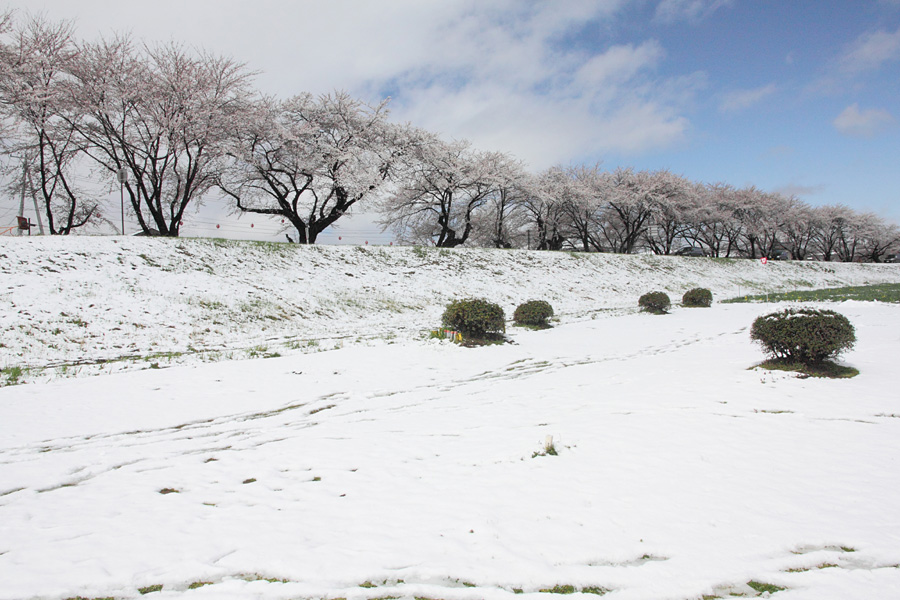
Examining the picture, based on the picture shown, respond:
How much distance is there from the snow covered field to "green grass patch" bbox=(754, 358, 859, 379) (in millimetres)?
301

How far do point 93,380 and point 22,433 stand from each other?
2740 mm

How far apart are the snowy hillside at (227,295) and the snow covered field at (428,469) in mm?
186

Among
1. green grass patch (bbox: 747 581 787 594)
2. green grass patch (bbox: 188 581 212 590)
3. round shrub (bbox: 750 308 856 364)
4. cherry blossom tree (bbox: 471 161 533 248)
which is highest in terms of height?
cherry blossom tree (bbox: 471 161 533 248)

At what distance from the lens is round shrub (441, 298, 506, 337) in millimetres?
12891

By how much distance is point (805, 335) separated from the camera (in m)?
8.31

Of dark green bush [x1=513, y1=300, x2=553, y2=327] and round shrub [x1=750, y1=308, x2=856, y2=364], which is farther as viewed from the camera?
dark green bush [x1=513, y1=300, x2=553, y2=327]

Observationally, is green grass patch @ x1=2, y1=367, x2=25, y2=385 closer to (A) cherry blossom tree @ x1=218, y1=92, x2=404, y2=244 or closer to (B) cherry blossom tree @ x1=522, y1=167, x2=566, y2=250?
(A) cherry blossom tree @ x1=218, y1=92, x2=404, y2=244

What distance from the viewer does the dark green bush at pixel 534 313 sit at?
15.8m

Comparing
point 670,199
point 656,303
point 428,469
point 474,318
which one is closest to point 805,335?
point 474,318

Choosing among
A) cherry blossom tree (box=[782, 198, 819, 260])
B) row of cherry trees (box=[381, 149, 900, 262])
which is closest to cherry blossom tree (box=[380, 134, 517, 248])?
row of cherry trees (box=[381, 149, 900, 262])

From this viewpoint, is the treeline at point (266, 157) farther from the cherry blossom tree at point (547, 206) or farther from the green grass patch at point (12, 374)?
the green grass patch at point (12, 374)

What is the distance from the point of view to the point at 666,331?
15.6 m

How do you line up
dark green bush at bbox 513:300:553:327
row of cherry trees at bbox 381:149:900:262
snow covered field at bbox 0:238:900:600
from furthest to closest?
row of cherry trees at bbox 381:149:900:262 < dark green bush at bbox 513:300:553:327 < snow covered field at bbox 0:238:900:600

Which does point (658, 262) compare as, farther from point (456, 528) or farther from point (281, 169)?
point (456, 528)
